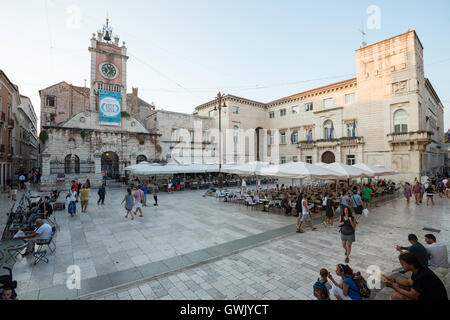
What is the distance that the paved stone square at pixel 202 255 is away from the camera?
4445mm

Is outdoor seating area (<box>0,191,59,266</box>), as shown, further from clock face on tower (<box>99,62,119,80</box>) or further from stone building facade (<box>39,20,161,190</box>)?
clock face on tower (<box>99,62,119,80</box>)

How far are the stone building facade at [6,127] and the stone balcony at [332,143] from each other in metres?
36.8

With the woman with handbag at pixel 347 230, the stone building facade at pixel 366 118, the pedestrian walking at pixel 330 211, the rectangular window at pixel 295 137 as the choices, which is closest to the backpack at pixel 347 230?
the woman with handbag at pixel 347 230

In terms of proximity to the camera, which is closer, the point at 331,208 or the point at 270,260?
the point at 270,260

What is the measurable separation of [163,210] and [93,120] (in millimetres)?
18670

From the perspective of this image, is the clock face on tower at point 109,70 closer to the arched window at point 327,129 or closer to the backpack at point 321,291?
the arched window at point 327,129

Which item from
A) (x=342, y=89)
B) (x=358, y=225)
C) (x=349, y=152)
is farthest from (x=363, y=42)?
(x=358, y=225)

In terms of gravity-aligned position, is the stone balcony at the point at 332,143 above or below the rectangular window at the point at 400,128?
below

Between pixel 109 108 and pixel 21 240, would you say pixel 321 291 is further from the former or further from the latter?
pixel 109 108

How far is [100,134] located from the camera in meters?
24.6

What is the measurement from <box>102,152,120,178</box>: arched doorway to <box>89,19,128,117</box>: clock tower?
672 centimetres

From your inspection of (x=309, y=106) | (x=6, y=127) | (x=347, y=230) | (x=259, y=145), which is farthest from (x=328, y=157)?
(x=6, y=127)

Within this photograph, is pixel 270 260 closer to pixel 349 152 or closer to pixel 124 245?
pixel 124 245
